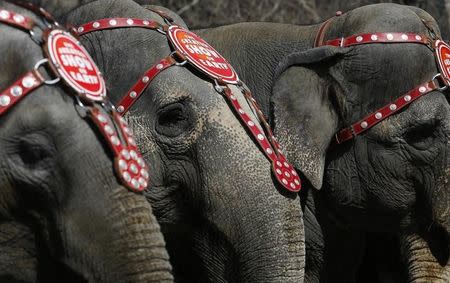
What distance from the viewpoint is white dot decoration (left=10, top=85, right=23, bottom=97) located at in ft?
10.7

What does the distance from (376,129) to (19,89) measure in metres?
2.42

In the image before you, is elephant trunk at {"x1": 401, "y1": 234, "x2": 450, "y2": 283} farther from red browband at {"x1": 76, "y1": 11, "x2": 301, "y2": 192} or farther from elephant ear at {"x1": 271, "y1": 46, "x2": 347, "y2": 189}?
red browband at {"x1": 76, "y1": 11, "x2": 301, "y2": 192}

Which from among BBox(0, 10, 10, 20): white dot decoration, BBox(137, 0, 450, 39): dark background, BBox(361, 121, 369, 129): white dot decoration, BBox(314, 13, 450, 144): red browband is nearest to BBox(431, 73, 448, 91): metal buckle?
BBox(314, 13, 450, 144): red browband

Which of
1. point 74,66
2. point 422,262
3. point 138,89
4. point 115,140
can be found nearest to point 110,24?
point 138,89

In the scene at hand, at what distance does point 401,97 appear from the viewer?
17.8 ft

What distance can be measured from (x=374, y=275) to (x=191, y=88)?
207cm

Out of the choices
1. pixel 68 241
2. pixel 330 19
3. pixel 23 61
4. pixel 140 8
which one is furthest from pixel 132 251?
pixel 330 19

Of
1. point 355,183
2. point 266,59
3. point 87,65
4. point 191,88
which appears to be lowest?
point 355,183

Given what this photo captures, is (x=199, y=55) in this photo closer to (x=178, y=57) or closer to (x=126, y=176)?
(x=178, y=57)

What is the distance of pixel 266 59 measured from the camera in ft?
18.4

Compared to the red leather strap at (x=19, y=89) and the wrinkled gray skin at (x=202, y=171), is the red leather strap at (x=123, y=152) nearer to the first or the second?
the red leather strap at (x=19, y=89)

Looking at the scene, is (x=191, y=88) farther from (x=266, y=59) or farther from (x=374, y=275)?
(x=374, y=275)

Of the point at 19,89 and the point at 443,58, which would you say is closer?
the point at 19,89

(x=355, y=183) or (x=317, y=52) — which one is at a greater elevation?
(x=317, y=52)
